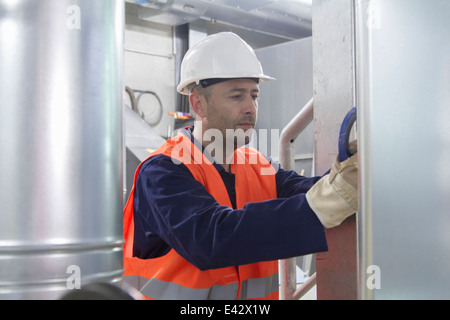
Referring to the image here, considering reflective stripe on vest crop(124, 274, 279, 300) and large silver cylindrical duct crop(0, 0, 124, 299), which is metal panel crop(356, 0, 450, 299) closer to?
large silver cylindrical duct crop(0, 0, 124, 299)

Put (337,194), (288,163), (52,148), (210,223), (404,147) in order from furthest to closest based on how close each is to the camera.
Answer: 1. (288,163)
2. (210,223)
3. (337,194)
4. (52,148)
5. (404,147)

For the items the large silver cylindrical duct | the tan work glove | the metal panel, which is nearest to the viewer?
the metal panel

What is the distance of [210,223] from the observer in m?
1.15

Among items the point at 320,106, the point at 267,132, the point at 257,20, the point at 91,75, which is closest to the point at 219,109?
the point at 320,106

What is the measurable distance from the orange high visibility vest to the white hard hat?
0.74 feet

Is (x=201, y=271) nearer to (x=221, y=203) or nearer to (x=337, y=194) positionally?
(x=221, y=203)

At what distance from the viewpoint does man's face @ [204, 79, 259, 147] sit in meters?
1.59

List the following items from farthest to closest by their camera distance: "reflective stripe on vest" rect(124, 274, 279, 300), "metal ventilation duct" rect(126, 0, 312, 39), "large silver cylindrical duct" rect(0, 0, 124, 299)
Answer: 1. "metal ventilation duct" rect(126, 0, 312, 39)
2. "reflective stripe on vest" rect(124, 274, 279, 300)
3. "large silver cylindrical duct" rect(0, 0, 124, 299)

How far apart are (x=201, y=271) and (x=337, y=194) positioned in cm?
59

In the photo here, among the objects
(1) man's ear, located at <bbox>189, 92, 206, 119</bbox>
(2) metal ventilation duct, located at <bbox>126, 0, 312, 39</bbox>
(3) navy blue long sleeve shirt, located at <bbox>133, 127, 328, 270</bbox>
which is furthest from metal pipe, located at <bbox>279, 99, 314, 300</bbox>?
(2) metal ventilation duct, located at <bbox>126, 0, 312, 39</bbox>

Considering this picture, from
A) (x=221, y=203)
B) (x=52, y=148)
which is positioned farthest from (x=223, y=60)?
(x=52, y=148)

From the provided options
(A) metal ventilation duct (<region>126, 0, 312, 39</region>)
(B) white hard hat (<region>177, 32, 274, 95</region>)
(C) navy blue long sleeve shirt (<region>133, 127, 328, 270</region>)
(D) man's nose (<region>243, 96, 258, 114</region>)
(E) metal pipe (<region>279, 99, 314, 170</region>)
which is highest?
(A) metal ventilation duct (<region>126, 0, 312, 39</region>)
